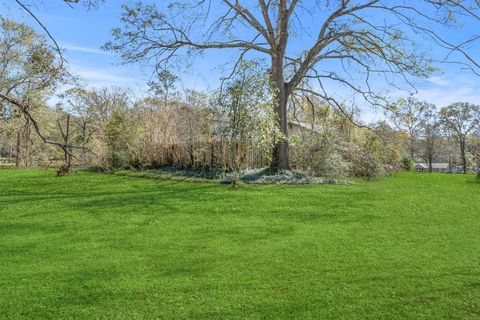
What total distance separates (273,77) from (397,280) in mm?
11058

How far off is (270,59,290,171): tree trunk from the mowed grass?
453cm

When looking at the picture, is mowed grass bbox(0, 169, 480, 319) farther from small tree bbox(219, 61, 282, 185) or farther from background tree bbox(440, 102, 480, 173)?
background tree bbox(440, 102, 480, 173)

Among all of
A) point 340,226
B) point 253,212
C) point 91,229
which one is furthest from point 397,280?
point 91,229

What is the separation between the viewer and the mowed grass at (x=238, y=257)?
12.1ft

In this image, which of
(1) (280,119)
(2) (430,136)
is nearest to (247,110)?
(1) (280,119)

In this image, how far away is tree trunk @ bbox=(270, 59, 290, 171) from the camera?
1402 cm

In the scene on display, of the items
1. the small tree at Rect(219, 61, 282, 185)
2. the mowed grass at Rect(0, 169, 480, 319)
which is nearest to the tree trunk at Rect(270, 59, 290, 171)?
the small tree at Rect(219, 61, 282, 185)

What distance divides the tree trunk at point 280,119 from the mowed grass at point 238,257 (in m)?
4.53

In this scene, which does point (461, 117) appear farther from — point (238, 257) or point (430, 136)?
point (238, 257)

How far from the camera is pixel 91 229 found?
21.7 feet

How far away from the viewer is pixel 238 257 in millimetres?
5121

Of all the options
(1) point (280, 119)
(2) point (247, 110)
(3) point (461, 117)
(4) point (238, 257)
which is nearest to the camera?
(4) point (238, 257)

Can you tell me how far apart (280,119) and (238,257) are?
31.4 feet

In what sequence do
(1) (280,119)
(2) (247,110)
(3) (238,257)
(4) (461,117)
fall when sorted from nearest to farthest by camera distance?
(3) (238,257)
(2) (247,110)
(1) (280,119)
(4) (461,117)
